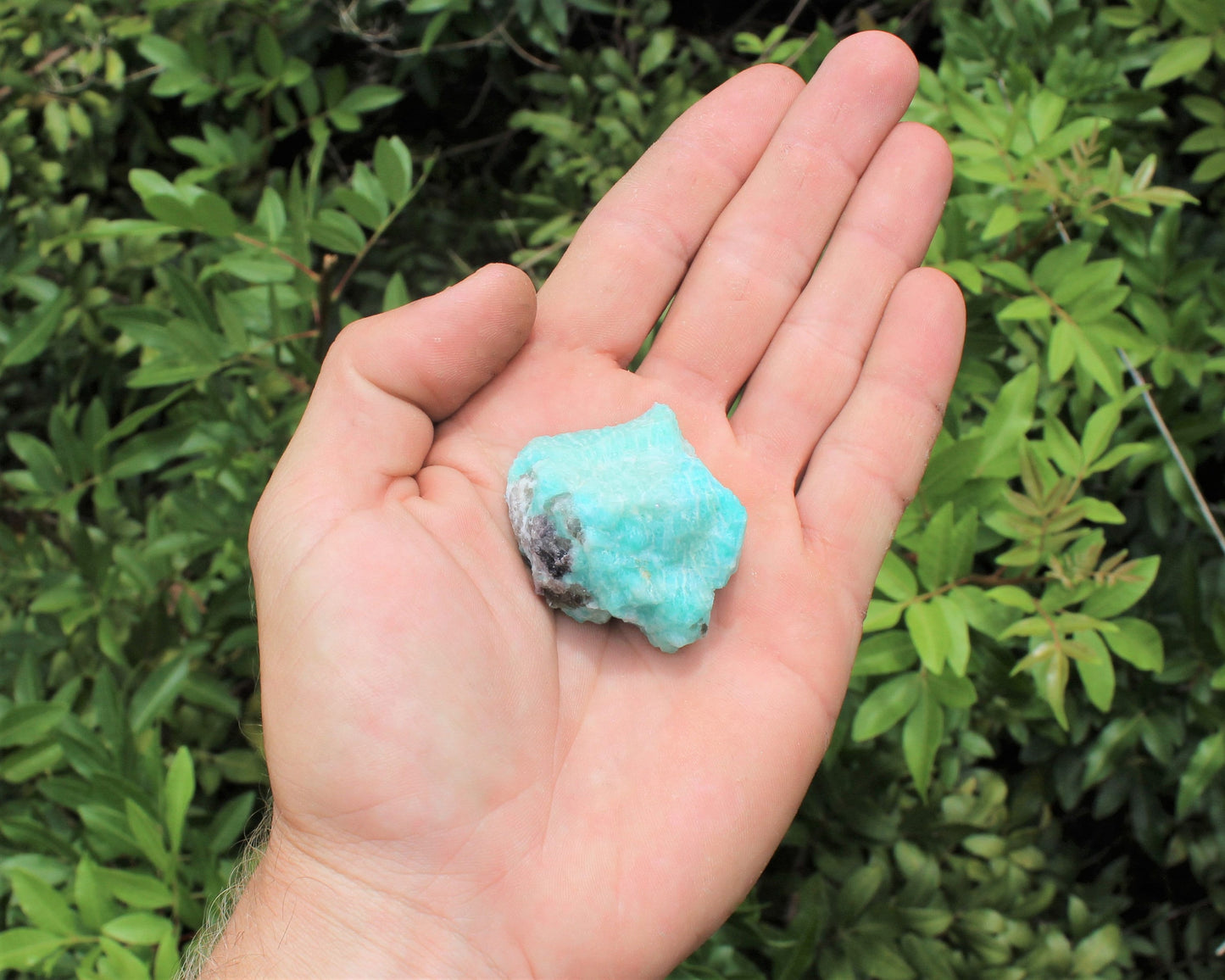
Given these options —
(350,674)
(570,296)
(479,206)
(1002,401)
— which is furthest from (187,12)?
(1002,401)

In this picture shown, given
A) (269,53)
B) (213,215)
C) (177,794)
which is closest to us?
(177,794)

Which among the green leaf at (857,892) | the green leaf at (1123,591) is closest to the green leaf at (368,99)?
the green leaf at (1123,591)

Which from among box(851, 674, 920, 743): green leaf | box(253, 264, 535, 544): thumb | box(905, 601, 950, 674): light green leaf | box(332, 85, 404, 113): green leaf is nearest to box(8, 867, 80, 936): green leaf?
box(253, 264, 535, 544): thumb

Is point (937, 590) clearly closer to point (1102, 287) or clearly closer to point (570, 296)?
point (1102, 287)

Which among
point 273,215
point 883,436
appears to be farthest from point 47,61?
point 883,436

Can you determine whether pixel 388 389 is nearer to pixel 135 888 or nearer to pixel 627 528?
pixel 627 528
